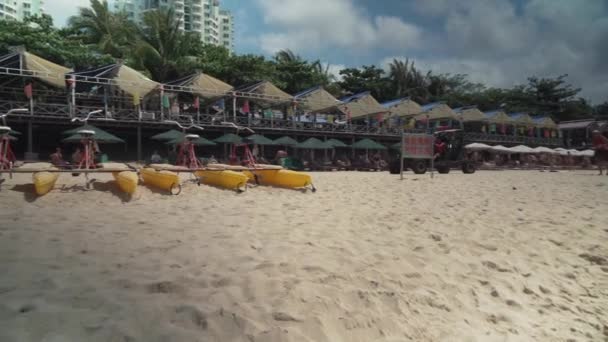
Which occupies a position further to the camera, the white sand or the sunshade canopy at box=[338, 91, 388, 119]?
the sunshade canopy at box=[338, 91, 388, 119]

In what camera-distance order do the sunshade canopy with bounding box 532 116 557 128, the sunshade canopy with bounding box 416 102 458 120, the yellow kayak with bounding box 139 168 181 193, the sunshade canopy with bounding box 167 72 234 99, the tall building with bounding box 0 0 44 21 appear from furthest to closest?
the tall building with bounding box 0 0 44 21 < the sunshade canopy with bounding box 532 116 557 128 < the sunshade canopy with bounding box 416 102 458 120 < the sunshade canopy with bounding box 167 72 234 99 < the yellow kayak with bounding box 139 168 181 193

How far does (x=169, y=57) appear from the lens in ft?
88.5

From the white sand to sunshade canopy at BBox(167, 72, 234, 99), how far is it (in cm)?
1671

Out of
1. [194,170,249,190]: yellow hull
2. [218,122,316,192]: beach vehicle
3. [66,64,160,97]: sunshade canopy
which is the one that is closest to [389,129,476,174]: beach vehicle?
[218,122,316,192]: beach vehicle

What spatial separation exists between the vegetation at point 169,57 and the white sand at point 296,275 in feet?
70.4

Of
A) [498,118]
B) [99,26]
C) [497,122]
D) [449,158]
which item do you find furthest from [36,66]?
[498,118]

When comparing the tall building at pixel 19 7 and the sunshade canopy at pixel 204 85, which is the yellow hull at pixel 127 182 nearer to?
the sunshade canopy at pixel 204 85

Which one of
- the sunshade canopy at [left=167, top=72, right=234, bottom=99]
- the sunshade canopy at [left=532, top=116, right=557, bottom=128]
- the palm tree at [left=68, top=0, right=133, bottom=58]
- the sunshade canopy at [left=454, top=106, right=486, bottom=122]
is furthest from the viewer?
the sunshade canopy at [left=532, top=116, right=557, bottom=128]

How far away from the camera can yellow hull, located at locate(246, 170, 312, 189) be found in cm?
791

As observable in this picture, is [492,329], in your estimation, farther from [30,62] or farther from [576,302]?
[30,62]

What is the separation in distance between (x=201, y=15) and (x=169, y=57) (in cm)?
7959

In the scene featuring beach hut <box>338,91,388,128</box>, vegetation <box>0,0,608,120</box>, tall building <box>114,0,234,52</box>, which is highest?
tall building <box>114,0,234,52</box>

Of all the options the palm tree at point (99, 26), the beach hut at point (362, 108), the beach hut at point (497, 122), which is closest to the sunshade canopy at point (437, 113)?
the beach hut at point (497, 122)

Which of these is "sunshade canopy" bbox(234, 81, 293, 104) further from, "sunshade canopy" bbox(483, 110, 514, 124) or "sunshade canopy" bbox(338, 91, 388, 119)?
"sunshade canopy" bbox(483, 110, 514, 124)
